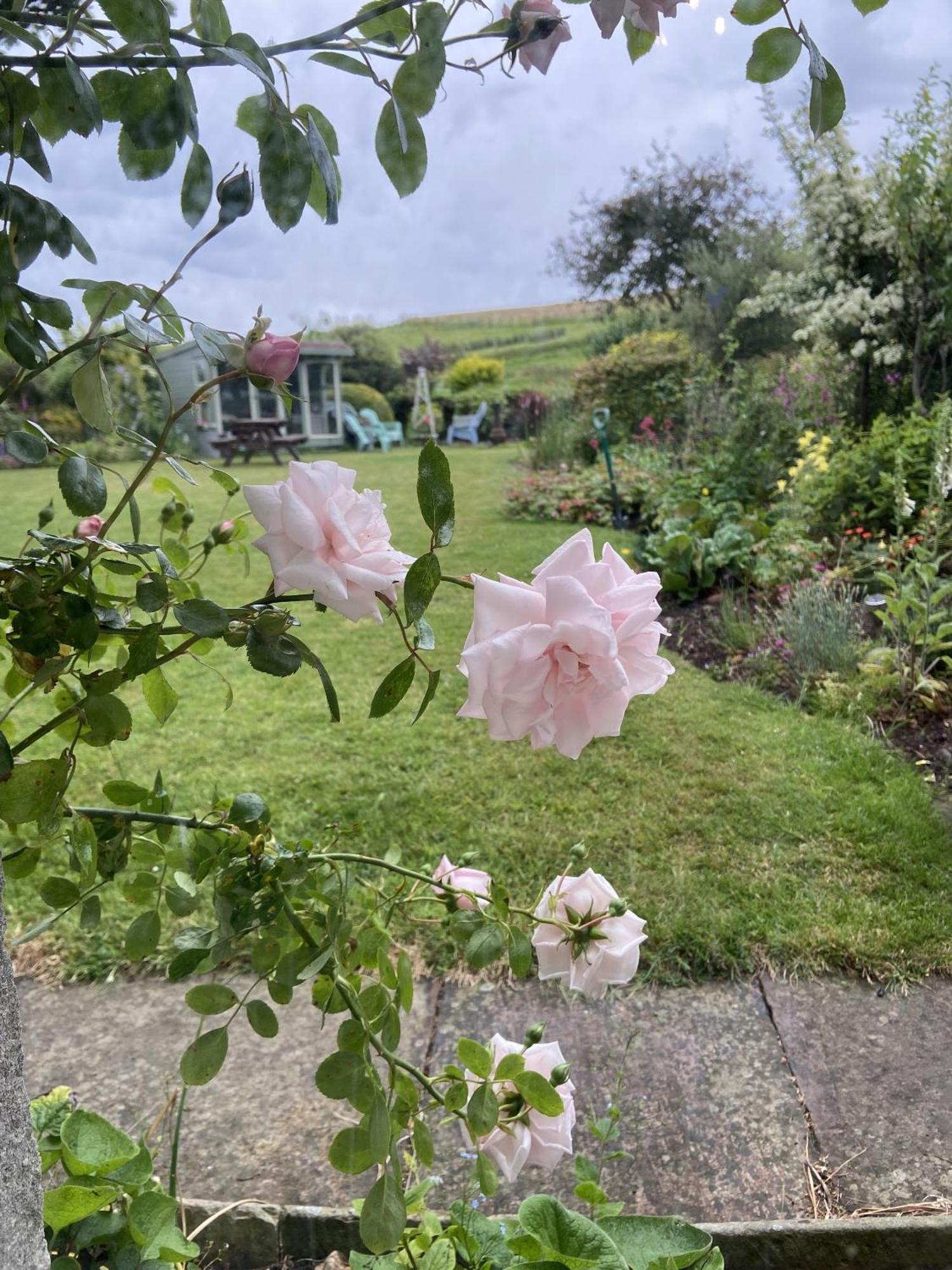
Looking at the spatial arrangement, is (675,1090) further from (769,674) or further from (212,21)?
(769,674)

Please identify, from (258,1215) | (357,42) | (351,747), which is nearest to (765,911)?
(258,1215)

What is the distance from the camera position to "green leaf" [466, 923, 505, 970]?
760 millimetres

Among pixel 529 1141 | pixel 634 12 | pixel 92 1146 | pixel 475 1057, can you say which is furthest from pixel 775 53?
pixel 92 1146

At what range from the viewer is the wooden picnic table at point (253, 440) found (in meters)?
12.2

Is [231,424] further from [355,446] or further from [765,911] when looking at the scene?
[765,911]

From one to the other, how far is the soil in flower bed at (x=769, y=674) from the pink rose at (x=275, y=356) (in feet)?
8.07

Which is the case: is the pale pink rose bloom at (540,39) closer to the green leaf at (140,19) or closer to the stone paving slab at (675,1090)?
the green leaf at (140,19)

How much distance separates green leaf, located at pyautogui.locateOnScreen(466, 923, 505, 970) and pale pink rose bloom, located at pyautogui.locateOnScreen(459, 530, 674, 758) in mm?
261

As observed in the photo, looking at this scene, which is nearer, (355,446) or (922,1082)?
(922,1082)

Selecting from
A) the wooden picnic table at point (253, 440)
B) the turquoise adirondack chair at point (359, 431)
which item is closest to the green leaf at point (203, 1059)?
the wooden picnic table at point (253, 440)

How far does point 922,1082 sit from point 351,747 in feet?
6.40

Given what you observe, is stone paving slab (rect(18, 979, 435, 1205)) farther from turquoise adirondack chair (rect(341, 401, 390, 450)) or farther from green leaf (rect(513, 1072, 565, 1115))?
turquoise adirondack chair (rect(341, 401, 390, 450))

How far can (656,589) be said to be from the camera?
0.58 m

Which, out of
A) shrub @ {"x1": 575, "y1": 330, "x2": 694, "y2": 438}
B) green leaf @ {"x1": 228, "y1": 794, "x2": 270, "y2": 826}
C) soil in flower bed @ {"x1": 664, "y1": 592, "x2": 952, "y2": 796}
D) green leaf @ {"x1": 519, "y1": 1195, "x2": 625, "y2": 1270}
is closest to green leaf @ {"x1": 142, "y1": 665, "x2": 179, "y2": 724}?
green leaf @ {"x1": 228, "y1": 794, "x2": 270, "y2": 826}
